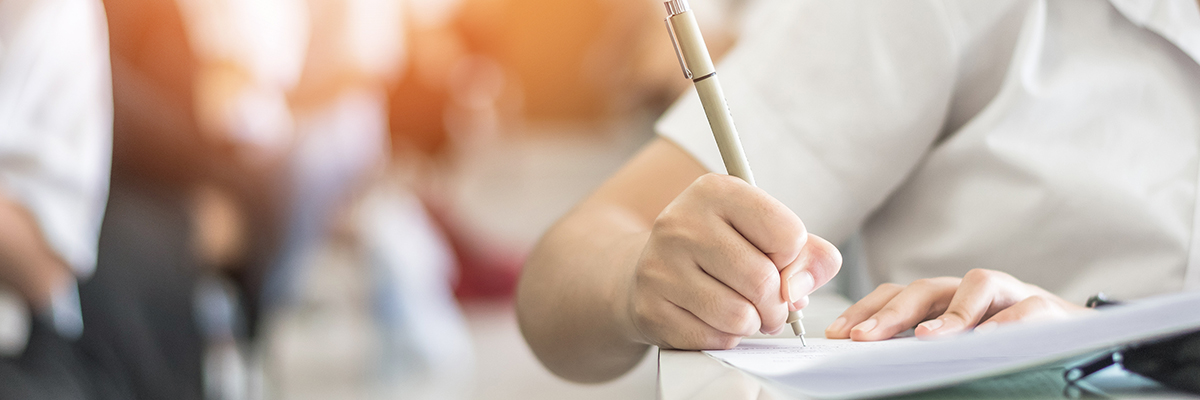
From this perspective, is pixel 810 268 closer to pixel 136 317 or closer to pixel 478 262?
pixel 136 317

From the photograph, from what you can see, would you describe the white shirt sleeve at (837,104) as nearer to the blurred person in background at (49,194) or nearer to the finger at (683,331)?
Answer: the finger at (683,331)

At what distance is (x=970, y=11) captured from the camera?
40cm

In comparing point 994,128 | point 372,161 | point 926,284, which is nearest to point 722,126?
point 926,284

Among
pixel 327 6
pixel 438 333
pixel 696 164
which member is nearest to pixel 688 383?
pixel 696 164

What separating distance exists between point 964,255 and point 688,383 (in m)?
0.29

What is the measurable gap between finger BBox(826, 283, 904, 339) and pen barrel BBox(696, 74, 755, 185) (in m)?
0.08

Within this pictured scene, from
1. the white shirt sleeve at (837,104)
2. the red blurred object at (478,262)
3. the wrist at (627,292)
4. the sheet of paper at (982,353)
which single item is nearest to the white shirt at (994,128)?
the white shirt sleeve at (837,104)

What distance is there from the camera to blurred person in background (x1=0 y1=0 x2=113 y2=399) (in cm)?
64

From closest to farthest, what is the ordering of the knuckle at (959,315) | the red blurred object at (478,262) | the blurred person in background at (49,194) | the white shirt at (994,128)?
1. the knuckle at (959,315)
2. the white shirt at (994,128)
3. the blurred person in background at (49,194)
4. the red blurred object at (478,262)

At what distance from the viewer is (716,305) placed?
0.24 m

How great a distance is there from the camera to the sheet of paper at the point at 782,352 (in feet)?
0.65

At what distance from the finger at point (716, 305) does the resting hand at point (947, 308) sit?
6 centimetres

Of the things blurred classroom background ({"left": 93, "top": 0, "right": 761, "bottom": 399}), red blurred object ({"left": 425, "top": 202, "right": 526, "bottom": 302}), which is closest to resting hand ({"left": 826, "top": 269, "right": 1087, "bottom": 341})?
blurred classroom background ({"left": 93, "top": 0, "right": 761, "bottom": 399})

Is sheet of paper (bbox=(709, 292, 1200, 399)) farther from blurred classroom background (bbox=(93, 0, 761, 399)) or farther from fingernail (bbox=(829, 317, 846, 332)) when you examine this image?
blurred classroom background (bbox=(93, 0, 761, 399))
